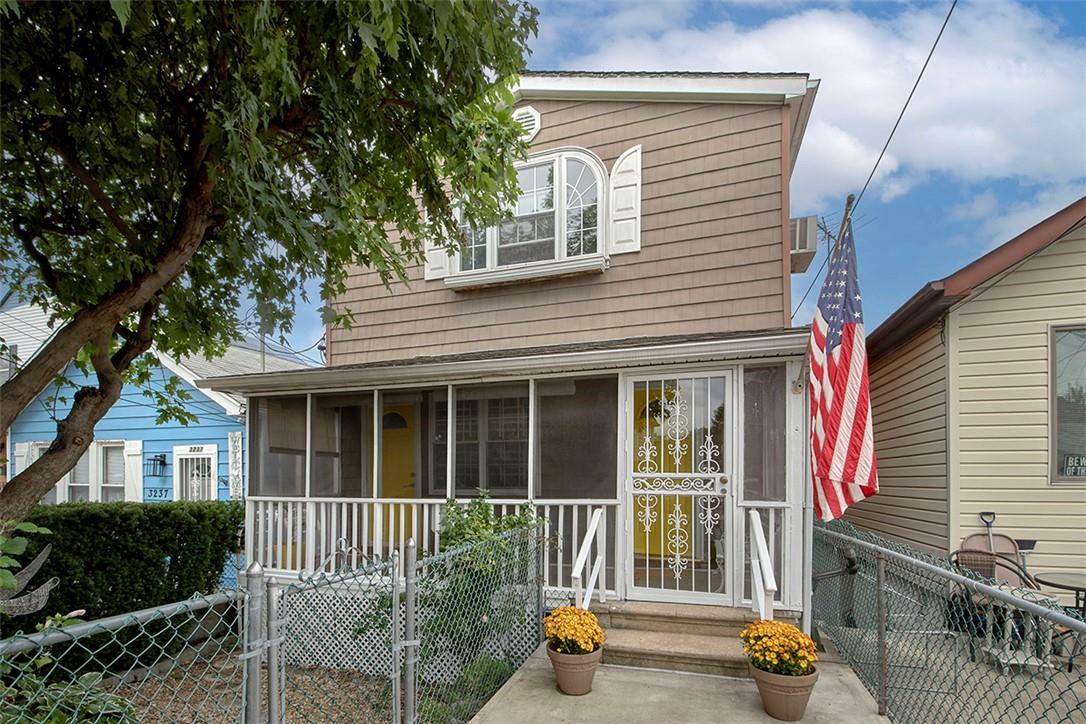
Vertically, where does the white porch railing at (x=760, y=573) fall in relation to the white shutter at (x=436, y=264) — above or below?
below

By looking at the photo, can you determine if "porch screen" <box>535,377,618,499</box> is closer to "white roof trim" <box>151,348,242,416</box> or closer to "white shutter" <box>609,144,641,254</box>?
"white shutter" <box>609,144,641,254</box>

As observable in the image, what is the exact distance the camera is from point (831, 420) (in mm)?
3938

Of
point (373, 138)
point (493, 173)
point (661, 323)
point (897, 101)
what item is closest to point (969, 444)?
point (661, 323)

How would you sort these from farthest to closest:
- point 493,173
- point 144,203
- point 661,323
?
point 661,323 → point 493,173 → point 144,203

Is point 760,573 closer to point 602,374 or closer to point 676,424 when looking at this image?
point 676,424

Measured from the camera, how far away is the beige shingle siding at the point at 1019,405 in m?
5.48

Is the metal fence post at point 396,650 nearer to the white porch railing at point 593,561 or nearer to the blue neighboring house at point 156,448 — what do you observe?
the white porch railing at point 593,561

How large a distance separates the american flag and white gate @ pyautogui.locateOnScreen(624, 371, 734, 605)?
3.57ft

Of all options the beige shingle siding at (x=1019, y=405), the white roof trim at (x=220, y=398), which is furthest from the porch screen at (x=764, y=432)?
the white roof trim at (x=220, y=398)

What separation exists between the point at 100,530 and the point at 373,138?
505 centimetres

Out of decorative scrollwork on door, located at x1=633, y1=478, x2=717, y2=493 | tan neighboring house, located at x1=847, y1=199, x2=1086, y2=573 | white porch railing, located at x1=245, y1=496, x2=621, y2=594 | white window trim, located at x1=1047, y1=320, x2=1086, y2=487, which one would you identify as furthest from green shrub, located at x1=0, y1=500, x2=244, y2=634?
white window trim, located at x1=1047, y1=320, x2=1086, y2=487

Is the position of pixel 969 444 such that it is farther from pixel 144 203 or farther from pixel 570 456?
pixel 144 203

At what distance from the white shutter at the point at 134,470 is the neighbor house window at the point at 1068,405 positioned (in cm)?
1270

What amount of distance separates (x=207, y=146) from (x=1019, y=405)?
24.1 ft
